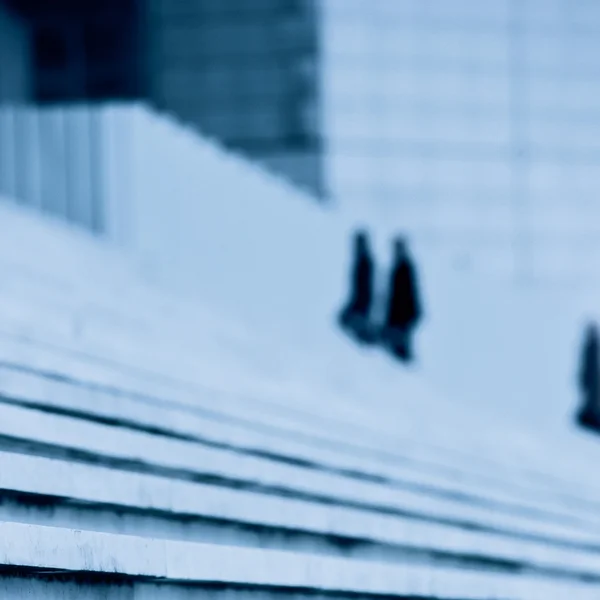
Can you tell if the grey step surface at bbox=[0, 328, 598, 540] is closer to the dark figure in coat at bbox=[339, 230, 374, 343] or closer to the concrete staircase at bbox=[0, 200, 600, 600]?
the concrete staircase at bbox=[0, 200, 600, 600]

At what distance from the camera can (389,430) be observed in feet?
25.1

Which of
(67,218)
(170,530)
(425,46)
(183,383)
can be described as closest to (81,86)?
(425,46)

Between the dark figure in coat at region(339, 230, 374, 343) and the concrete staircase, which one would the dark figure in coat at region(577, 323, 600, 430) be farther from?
the concrete staircase

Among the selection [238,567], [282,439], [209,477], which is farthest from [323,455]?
[238,567]

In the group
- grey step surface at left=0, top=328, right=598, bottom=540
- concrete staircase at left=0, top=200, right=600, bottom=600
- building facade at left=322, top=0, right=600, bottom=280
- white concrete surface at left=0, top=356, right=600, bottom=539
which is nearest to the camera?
concrete staircase at left=0, top=200, right=600, bottom=600

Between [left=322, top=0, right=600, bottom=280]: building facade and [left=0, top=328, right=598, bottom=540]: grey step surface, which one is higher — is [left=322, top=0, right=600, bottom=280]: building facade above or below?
above

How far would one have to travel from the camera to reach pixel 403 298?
1288 cm

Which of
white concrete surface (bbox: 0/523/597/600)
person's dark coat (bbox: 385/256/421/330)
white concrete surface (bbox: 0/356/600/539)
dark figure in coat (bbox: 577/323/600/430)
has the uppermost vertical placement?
person's dark coat (bbox: 385/256/421/330)

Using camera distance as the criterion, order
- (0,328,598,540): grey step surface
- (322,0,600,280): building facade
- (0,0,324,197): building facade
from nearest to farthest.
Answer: (0,328,598,540): grey step surface → (0,0,324,197): building facade → (322,0,600,280): building facade

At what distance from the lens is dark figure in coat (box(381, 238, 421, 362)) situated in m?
12.9

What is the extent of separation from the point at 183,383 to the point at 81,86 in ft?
41.3

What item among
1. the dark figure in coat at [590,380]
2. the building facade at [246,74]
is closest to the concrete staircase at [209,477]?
the dark figure in coat at [590,380]

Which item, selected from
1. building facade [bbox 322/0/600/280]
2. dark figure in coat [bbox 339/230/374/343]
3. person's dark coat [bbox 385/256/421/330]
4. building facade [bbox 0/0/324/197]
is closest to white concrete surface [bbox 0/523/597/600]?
dark figure in coat [bbox 339/230/374/343]

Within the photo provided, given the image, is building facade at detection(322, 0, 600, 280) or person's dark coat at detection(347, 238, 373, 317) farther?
building facade at detection(322, 0, 600, 280)
